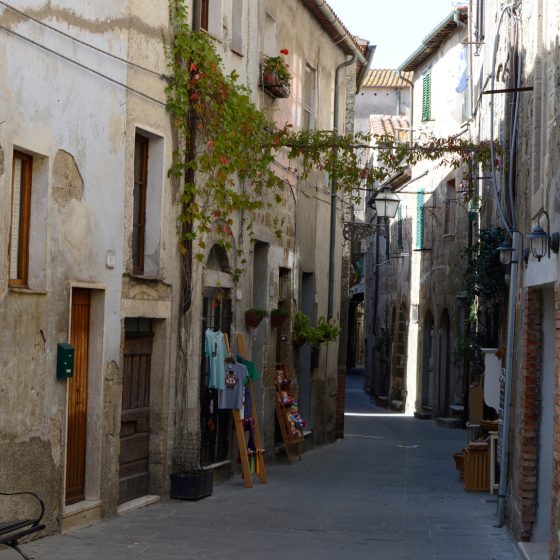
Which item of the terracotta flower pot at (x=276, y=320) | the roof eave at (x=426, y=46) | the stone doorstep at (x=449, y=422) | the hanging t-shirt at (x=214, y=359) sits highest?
the roof eave at (x=426, y=46)

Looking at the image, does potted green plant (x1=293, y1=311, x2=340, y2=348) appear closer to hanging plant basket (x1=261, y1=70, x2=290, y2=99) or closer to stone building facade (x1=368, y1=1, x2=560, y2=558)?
stone building facade (x1=368, y1=1, x2=560, y2=558)

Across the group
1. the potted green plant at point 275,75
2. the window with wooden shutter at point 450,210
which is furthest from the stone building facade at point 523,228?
the potted green plant at point 275,75

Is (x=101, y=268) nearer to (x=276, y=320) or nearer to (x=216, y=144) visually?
(x=216, y=144)

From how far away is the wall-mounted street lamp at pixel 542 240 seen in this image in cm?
893

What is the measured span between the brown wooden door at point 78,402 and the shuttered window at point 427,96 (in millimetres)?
21169

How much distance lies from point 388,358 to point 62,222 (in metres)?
27.2

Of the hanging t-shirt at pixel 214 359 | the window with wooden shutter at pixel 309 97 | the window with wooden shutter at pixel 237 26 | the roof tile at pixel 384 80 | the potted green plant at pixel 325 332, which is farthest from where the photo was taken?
the roof tile at pixel 384 80

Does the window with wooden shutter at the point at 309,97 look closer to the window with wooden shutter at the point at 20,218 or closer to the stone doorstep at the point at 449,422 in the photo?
the stone doorstep at the point at 449,422

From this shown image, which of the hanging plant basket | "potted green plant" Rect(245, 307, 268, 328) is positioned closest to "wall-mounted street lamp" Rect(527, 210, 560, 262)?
"potted green plant" Rect(245, 307, 268, 328)

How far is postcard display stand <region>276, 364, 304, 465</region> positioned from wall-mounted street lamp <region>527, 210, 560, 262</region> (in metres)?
7.82

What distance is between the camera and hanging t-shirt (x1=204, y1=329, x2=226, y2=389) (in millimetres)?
14070

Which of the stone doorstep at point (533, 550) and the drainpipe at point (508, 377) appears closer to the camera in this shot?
the stone doorstep at point (533, 550)

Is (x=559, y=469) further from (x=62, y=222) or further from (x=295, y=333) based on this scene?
(x=295, y=333)

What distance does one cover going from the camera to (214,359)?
14.1 m
